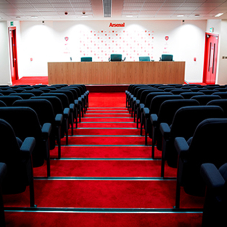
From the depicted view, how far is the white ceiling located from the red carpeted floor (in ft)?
26.1

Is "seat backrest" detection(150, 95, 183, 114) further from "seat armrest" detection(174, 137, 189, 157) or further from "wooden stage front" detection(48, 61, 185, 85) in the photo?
"wooden stage front" detection(48, 61, 185, 85)

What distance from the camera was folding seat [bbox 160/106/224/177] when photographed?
6.82ft

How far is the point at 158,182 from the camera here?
2.62 m

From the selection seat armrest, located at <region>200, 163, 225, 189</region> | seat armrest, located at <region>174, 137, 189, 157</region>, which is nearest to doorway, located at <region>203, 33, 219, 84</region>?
seat armrest, located at <region>174, 137, 189, 157</region>

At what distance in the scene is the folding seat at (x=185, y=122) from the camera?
2.08 meters

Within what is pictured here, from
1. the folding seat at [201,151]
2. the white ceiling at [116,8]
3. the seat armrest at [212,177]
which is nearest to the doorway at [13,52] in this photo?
the white ceiling at [116,8]

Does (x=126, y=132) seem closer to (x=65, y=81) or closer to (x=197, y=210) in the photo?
(x=197, y=210)

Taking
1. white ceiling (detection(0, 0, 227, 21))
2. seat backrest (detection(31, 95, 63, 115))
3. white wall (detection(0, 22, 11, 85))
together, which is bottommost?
seat backrest (detection(31, 95, 63, 115))

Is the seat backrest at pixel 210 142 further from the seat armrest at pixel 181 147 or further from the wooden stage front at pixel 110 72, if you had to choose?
the wooden stage front at pixel 110 72

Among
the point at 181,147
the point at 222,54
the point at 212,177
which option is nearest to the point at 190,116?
the point at 181,147

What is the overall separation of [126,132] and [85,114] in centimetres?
211

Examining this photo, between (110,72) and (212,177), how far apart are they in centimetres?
946

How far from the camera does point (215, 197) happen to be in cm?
138

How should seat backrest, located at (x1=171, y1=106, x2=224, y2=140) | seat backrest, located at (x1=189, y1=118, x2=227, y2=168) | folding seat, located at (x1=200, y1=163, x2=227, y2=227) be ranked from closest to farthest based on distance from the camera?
1. folding seat, located at (x1=200, y1=163, x2=227, y2=227)
2. seat backrest, located at (x1=189, y1=118, x2=227, y2=168)
3. seat backrest, located at (x1=171, y1=106, x2=224, y2=140)
